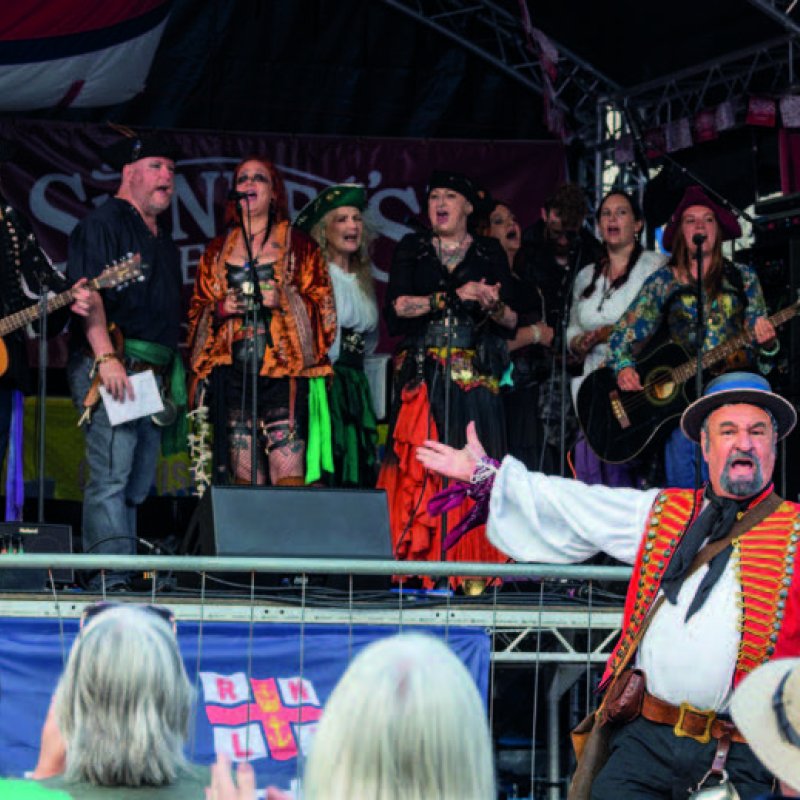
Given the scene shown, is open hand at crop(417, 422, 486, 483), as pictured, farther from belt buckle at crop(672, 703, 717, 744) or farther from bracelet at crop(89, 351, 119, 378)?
bracelet at crop(89, 351, 119, 378)

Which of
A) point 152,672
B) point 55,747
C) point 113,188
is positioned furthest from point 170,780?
point 113,188

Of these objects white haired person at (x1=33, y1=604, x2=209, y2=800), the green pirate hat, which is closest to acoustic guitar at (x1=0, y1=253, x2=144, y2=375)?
the green pirate hat

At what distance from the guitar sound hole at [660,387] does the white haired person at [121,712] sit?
531cm

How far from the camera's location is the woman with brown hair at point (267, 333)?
8414mm

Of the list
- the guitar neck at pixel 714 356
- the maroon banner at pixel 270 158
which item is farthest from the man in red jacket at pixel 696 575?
the maroon banner at pixel 270 158

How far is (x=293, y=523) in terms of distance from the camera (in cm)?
638

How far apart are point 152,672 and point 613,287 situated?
610cm

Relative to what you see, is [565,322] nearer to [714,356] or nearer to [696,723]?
[714,356]

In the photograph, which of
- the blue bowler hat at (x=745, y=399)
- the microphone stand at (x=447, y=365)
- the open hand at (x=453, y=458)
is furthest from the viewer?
the microphone stand at (x=447, y=365)

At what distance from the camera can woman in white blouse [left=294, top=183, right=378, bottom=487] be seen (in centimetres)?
897

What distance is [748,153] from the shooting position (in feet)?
34.1

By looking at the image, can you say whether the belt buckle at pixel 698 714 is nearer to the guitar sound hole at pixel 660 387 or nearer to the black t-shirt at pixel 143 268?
the guitar sound hole at pixel 660 387

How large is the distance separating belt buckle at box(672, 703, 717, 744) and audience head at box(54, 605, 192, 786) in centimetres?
193

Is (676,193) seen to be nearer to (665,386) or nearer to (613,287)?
(613,287)
